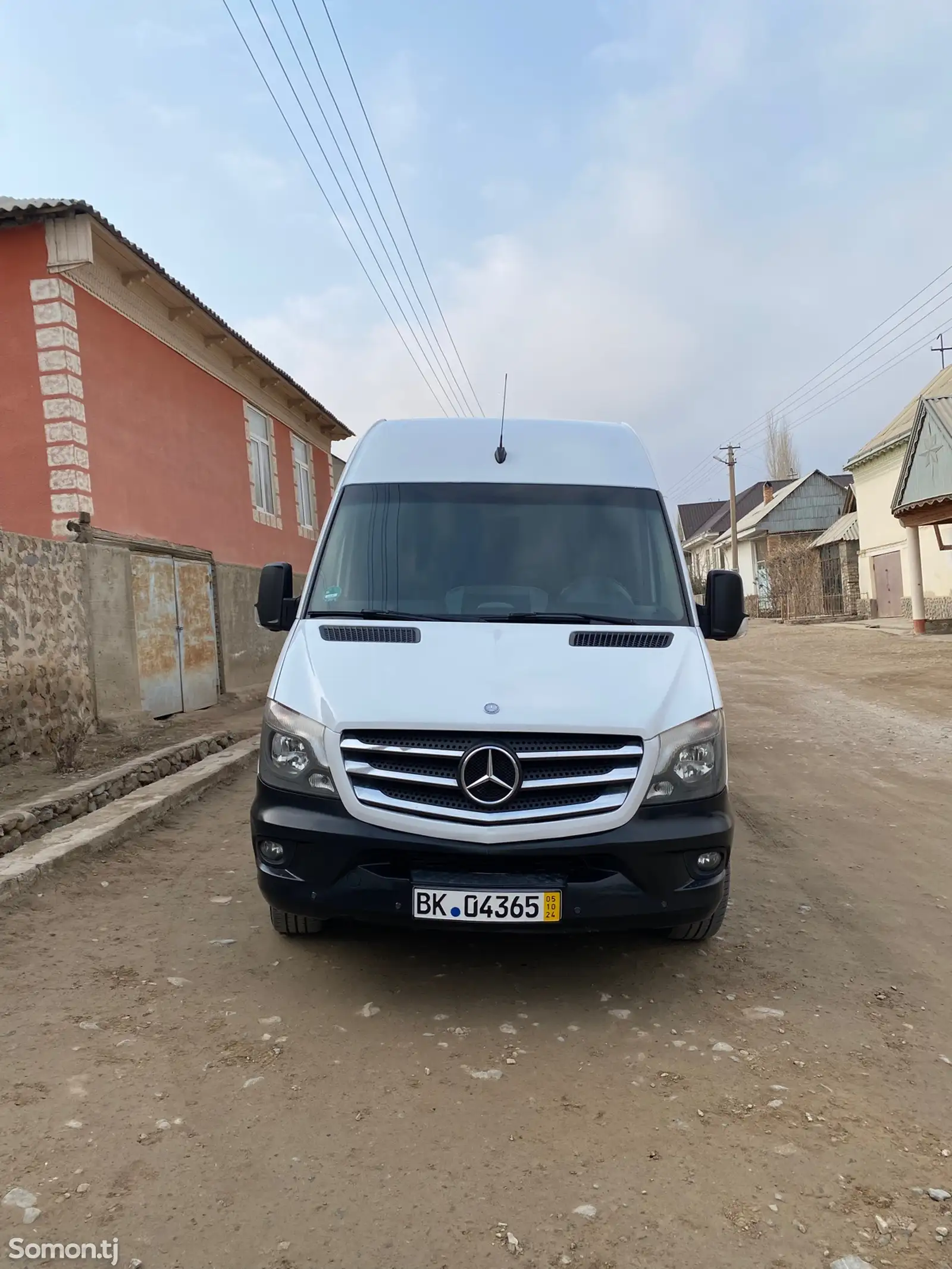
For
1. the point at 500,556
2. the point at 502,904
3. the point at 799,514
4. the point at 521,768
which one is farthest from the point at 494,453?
the point at 799,514

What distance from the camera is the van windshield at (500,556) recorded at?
4.20 meters

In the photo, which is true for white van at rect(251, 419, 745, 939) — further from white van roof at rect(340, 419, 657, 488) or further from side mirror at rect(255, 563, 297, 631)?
white van roof at rect(340, 419, 657, 488)

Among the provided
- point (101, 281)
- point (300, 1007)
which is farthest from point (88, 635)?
point (300, 1007)

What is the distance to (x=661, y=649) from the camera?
3787 mm

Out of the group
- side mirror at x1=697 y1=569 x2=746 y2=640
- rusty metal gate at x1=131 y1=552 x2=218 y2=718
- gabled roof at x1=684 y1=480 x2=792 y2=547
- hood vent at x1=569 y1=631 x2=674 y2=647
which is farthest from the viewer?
gabled roof at x1=684 y1=480 x2=792 y2=547

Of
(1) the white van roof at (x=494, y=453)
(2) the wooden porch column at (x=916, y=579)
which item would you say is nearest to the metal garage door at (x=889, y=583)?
(2) the wooden porch column at (x=916, y=579)

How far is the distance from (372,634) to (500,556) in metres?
0.89

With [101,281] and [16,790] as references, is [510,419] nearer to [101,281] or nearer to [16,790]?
[16,790]

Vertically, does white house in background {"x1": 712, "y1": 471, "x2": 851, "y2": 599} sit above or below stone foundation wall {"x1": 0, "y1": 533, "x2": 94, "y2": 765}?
above

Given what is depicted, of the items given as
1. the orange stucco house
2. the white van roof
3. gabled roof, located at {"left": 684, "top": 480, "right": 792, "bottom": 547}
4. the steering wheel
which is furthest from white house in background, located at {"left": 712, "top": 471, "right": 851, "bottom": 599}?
the steering wheel

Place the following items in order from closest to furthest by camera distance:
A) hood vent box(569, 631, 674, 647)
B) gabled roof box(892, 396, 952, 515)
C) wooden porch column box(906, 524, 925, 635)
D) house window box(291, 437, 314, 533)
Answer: hood vent box(569, 631, 674, 647)
gabled roof box(892, 396, 952, 515)
house window box(291, 437, 314, 533)
wooden porch column box(906, 524, 925, 635)

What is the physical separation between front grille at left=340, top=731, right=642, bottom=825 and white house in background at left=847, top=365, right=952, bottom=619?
85.1 ft

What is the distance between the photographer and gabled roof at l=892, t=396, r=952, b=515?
1717 cm

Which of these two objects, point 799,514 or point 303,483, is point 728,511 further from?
point 303,483
